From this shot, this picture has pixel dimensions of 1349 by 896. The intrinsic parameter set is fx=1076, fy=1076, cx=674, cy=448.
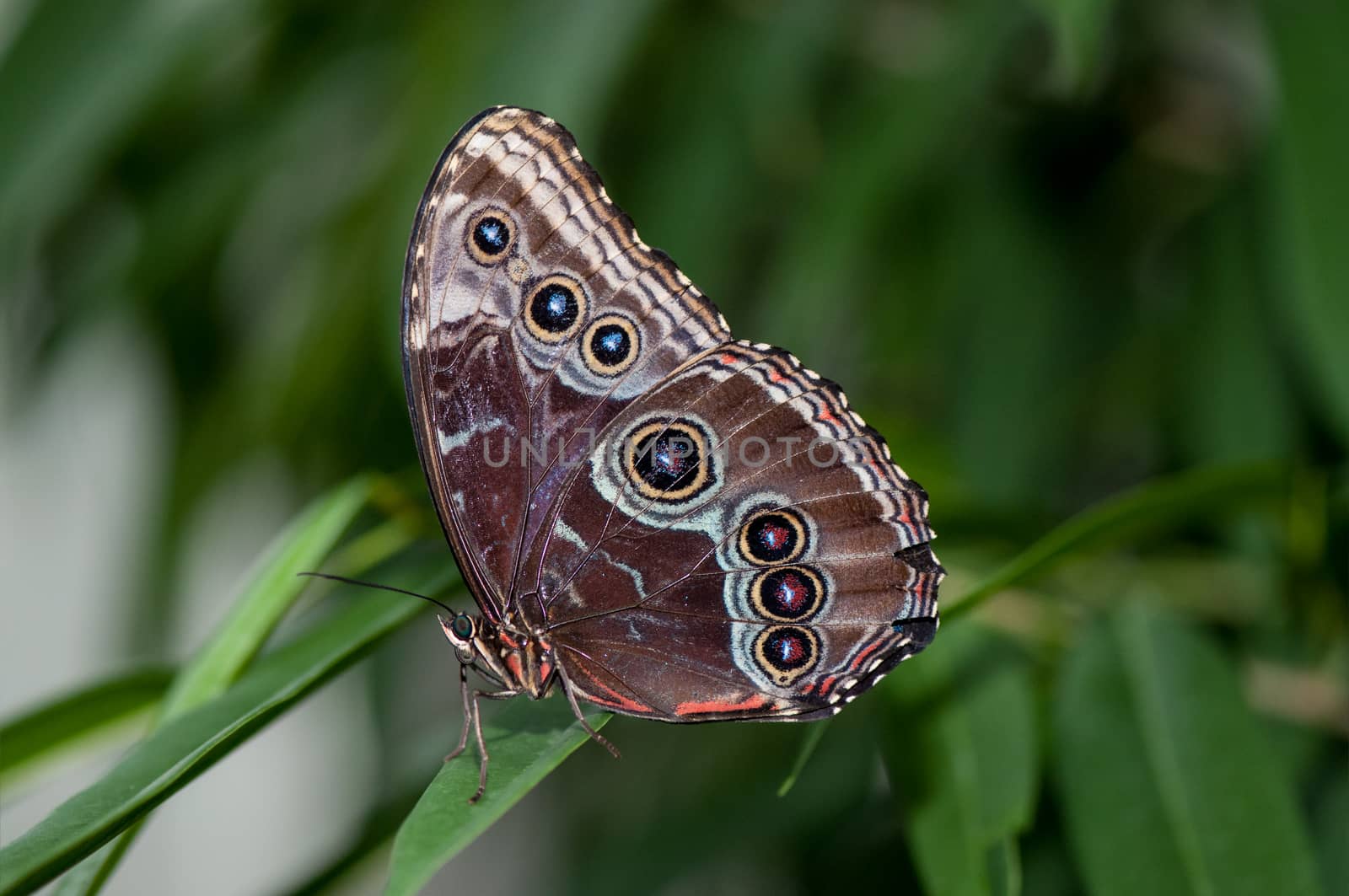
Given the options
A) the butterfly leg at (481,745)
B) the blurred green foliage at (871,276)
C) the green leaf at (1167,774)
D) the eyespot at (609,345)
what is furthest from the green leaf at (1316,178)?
the butterfly leg at (481,745)

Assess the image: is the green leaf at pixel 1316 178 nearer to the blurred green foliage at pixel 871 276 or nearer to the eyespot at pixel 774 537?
the blurred green foliage at pixel 871 276

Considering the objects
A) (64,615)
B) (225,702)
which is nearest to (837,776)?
(225,702)

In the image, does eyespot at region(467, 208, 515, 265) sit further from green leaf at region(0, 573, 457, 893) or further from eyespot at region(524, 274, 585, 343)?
green leaf at region(0, 573, 457, 893)

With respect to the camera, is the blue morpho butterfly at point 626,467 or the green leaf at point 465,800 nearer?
the green leaf at point 465,800

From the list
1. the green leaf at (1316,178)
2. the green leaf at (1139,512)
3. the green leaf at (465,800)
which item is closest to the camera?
the green leaf at (465,800)

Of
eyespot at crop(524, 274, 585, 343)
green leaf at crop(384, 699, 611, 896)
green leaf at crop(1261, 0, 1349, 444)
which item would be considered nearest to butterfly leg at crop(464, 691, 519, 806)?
green leaf at crop(384, 699, 611, 896)

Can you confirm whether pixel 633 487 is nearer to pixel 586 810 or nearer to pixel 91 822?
pixel 91 822
